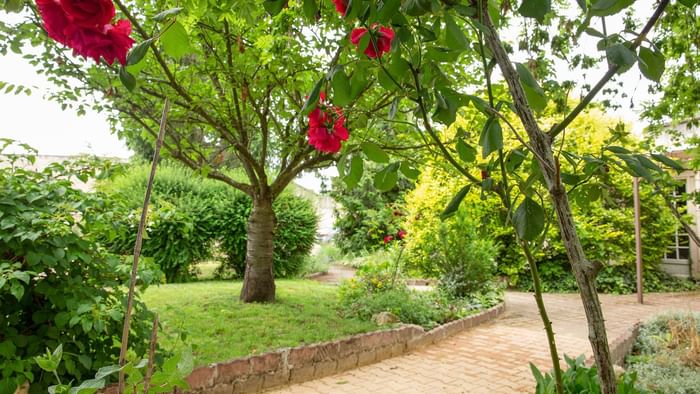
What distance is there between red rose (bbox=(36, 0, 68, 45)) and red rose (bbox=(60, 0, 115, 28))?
3cm

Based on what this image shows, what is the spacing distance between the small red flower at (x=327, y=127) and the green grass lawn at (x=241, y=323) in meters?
1.93

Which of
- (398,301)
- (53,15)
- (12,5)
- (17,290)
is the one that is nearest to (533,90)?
(53,15)

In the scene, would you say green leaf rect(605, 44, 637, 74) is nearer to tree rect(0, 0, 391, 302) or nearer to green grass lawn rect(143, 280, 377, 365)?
tree rect(0, 0, 391, 302)

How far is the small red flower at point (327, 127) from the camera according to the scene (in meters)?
1.28

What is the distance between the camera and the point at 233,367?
3.04m

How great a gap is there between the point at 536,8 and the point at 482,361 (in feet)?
13.2

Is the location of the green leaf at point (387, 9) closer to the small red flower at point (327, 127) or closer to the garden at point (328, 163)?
the garden at point (328, 163)

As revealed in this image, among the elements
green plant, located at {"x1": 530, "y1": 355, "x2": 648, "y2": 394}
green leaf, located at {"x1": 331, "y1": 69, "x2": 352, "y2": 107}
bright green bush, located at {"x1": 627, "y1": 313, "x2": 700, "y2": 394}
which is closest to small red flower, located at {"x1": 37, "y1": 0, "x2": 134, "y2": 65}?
green leaf, located at {"x1": 331, "y1": 69, "x2": 352, "y2": 107}

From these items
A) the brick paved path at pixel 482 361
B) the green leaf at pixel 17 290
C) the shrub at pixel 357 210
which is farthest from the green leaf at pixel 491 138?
the shrub at pixel 357 210

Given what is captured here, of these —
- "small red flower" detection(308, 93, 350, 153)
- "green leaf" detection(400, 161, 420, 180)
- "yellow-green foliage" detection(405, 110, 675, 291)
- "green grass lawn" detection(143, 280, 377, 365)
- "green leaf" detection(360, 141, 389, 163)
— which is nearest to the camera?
"green leaf" detection(360, 141, 389, 163)

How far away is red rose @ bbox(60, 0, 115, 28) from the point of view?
72 centimetres

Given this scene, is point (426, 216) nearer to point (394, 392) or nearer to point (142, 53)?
point (394, 392)

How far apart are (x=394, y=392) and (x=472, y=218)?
4572mm

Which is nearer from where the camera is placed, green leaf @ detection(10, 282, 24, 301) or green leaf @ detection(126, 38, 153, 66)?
green leaf @ detection(126, 38, 153, 66)
